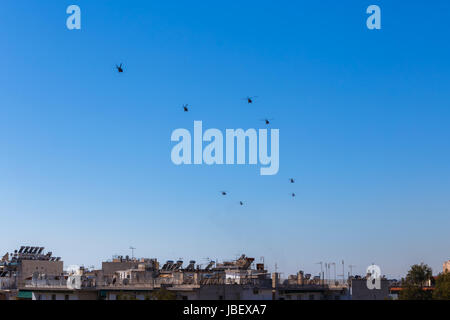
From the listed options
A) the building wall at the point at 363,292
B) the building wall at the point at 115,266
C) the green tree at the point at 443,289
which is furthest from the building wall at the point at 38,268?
the green tree at the point at 443,289

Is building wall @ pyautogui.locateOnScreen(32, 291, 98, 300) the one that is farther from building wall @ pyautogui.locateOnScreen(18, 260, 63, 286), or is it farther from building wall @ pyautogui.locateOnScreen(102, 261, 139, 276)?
building wall @ pyautogui.locateOnScreen(102, 261, 139, 276)

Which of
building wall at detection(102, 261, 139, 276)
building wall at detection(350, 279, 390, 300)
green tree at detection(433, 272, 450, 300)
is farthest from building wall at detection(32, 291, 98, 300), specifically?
green tree at detection(433, 272, 450, 300)

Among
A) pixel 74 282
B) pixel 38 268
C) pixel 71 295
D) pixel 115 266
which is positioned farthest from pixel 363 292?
pixel 38 268

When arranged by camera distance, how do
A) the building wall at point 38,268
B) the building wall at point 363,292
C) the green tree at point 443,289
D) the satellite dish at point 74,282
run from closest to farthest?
the green tree at point 443,289 → the satellite dish at point 74,282 → the building wall at point 363,292 → the building wall at point 38,268

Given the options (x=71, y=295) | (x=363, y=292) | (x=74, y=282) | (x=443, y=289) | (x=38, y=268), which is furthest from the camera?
(x=38, y=268)

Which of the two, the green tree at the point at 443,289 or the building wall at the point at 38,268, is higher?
the building wall at the point at 38,268

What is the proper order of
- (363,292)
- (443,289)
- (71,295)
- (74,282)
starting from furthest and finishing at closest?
1. (363,292)
2. (74,282)
3. (443,289)
4. (71,295)

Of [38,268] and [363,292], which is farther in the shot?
[38,268]

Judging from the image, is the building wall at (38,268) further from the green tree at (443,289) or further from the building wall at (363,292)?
the green tree at (443,289)

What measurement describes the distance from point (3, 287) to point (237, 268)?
109ft

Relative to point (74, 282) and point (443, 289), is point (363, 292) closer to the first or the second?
point (443, 289)

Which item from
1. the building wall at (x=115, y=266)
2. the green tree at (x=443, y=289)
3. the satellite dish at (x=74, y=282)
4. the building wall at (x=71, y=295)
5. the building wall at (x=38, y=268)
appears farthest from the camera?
the building wall at (x=38, y=268)
